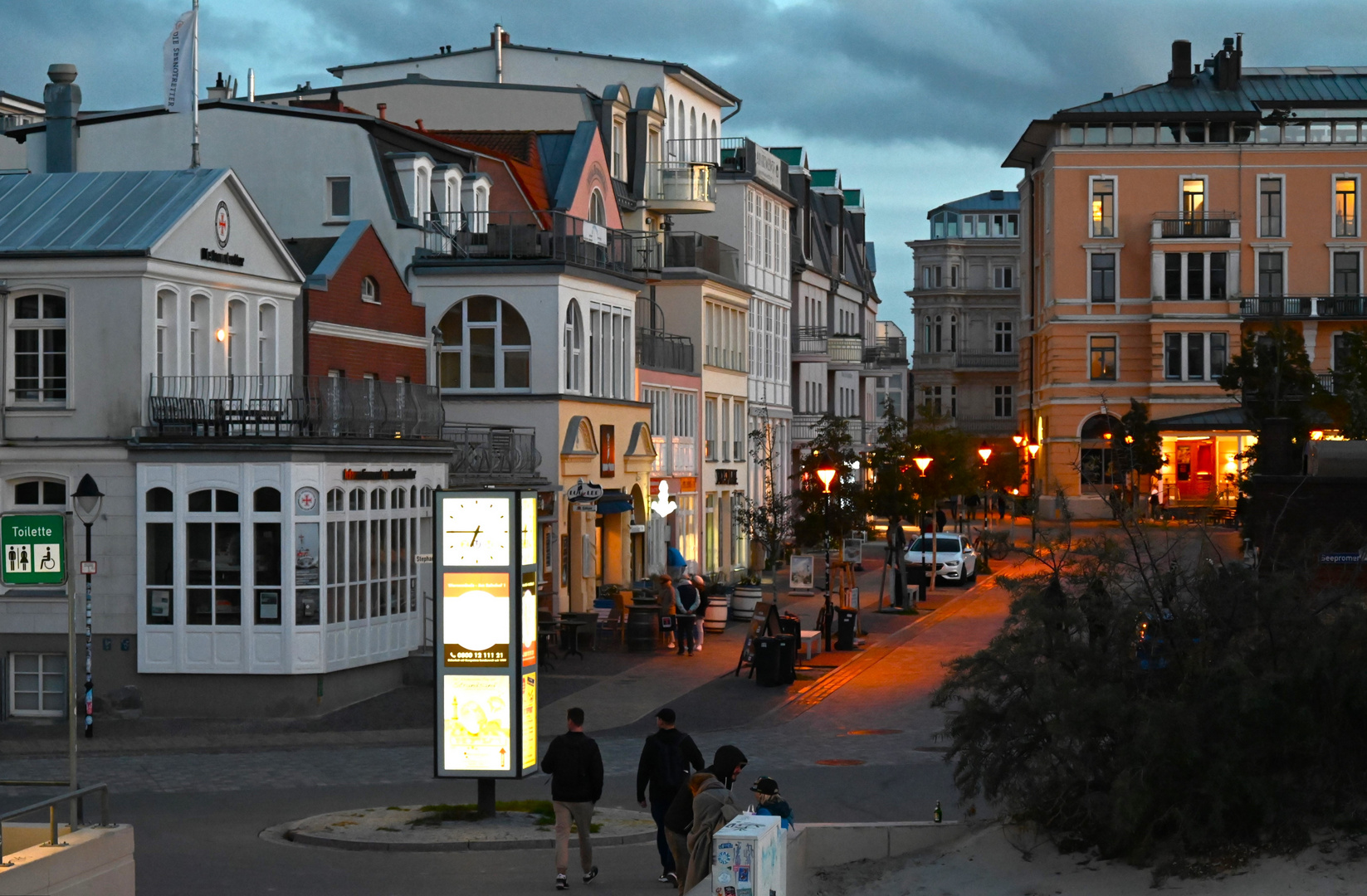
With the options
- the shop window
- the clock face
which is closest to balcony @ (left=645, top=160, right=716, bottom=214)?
the shop window

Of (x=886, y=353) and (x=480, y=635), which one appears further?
(x=886, y=353)

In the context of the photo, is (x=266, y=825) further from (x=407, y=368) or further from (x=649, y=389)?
(x=649, y=389)

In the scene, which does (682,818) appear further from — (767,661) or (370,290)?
(370,290)

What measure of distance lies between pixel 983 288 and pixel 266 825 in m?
105

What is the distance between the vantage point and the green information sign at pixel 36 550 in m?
16.1

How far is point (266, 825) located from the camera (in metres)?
18.3

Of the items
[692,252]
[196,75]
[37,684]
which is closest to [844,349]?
[692,252]

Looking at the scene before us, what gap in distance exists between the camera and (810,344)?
6569cm

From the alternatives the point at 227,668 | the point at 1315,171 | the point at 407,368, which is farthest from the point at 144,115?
the point at 1315,171

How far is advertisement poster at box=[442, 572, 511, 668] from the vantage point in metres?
17.4

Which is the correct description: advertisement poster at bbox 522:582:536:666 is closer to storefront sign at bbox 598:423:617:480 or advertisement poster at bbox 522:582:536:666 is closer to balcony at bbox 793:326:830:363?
storefront sign at bbox 598:423:617:480

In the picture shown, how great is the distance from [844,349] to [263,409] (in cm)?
4404

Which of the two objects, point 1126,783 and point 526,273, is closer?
point 1126,783

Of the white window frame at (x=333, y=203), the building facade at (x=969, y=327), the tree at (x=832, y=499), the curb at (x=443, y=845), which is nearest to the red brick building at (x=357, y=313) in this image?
the white window frame at (x=333, y=203)
